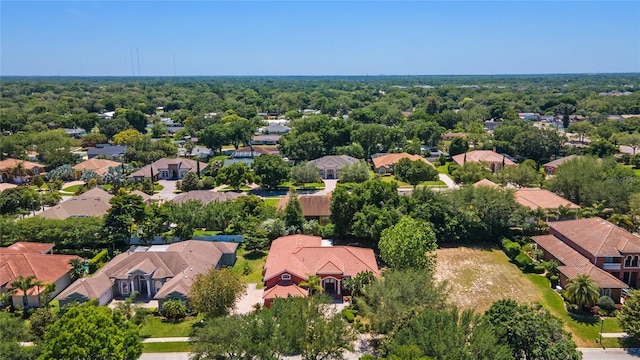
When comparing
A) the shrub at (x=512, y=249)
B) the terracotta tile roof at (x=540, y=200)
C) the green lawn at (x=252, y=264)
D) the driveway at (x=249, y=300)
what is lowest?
the driveway at (x=249, y=300)

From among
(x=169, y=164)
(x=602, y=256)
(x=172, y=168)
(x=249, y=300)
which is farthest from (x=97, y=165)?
(x=602, y=256)

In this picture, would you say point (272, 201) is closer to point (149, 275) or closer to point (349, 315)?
point (149, 275)

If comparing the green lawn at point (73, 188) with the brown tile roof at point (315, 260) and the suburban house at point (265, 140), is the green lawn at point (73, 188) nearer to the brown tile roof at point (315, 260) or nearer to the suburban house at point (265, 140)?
the brown tile roof at point (315, 260)

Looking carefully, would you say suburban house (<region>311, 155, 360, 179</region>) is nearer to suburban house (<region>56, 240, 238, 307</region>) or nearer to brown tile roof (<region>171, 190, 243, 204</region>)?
brown tile roof (<region>171, 190, 243, 204</region>)

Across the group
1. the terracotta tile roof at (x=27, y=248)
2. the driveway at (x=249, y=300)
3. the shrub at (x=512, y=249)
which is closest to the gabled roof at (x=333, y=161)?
the shrub at (x=512, y=249)

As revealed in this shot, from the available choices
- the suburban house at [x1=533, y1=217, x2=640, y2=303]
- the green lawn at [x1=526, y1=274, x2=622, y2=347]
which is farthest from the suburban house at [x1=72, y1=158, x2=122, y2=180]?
the suburban house at [x1=533, y1=217, x2=640, y2=303]

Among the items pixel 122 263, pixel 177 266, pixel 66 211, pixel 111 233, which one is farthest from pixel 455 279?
pixel 66 211

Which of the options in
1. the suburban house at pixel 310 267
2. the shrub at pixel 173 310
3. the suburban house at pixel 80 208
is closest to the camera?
the shrub at pixel 173 310

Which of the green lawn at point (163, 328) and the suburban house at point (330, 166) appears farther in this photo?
the suburban house at point (330, 166)
